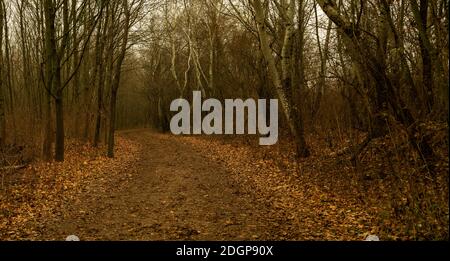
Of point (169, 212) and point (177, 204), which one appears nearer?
point (169, 212)

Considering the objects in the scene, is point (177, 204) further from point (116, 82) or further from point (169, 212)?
point (116, 82)

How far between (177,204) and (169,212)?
0.63 meters

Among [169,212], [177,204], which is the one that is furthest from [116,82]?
[169,212]

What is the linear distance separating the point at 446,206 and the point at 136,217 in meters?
4.93

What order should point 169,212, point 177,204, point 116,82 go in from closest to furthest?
point 169,212, point 177,204, point 116,82

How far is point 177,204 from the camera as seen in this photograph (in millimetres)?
8305

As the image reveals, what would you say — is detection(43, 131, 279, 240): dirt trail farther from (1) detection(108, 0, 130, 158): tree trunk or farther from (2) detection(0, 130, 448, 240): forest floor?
(1) detection(108, 0, 130, 158): tree trunk

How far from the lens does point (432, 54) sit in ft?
21.1

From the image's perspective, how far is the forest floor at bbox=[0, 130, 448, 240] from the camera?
6.41m

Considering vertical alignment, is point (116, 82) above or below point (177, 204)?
above

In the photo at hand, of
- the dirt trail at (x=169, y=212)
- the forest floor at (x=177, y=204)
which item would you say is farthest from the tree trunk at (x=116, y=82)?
the dirt trail at (x=169, y=212)

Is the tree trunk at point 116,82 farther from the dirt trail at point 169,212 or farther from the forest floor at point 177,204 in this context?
the dirt trail at point 169,212

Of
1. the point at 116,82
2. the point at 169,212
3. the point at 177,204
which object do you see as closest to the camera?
the point at 169,212

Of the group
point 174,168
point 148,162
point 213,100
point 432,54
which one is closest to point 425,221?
point 432,54
